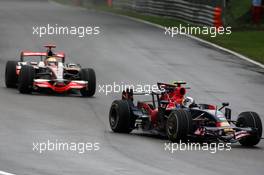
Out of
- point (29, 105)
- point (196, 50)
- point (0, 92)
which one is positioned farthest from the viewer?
point (196, 50)

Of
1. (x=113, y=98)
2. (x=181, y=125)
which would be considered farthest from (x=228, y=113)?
(x=113, y=98)

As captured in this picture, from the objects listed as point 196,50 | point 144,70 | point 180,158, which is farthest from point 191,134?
point 196,50

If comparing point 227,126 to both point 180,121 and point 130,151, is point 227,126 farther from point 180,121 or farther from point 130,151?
point 130,151

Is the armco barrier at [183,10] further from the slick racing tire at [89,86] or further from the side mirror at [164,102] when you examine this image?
the side mirror at [164,102]

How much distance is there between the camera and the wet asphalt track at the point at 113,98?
15.5 m

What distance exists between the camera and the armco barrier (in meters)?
48.0

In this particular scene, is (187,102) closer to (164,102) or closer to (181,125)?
(164,102)

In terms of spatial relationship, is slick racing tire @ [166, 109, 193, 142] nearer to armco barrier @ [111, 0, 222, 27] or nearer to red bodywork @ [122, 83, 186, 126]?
red bodywork @ [122, 83, 186, 126]

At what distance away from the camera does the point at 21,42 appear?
39125mm

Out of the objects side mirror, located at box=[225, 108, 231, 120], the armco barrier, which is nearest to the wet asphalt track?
side mirror, located at box=[225, 108, 231, 120]

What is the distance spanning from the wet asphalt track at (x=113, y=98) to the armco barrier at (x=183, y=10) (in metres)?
2.67

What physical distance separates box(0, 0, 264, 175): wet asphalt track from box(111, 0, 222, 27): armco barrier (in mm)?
2668

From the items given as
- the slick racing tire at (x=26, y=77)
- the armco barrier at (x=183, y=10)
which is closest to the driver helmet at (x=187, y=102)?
the slick racing tire at (x=26, y=77)

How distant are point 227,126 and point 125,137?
2003 mm
